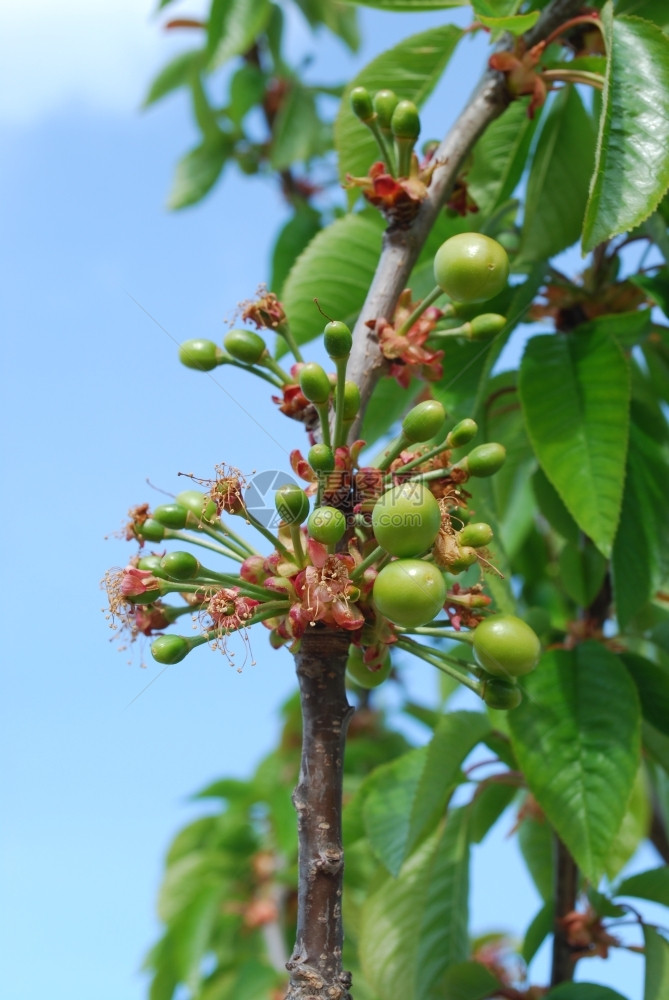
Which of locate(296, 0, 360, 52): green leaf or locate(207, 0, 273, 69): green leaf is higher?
locate(296, 0, 360, 52): green leaf

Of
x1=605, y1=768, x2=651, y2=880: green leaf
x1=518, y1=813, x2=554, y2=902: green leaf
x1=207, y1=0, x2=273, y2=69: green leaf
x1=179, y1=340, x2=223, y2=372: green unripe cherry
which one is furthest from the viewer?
x1=207, y1=0, x2=273, y2=69: green leaf

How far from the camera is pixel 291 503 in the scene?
123 cm

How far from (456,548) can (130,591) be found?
0.43 metres

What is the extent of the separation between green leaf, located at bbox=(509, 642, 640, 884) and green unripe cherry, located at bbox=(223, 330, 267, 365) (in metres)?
0.81

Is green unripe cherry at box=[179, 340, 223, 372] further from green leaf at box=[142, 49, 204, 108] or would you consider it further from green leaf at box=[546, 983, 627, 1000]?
green leaf at box=[142, 49, 204, 108]

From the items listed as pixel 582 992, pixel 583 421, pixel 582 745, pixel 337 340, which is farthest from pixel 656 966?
pixel 337 340

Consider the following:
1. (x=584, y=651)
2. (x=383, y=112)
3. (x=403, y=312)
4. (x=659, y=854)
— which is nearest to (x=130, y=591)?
(x=403, y=312)

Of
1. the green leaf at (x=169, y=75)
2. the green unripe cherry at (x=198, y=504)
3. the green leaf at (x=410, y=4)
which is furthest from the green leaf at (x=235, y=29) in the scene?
the green unripe cherry at (x=198, y=504)

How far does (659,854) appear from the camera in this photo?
2.90m

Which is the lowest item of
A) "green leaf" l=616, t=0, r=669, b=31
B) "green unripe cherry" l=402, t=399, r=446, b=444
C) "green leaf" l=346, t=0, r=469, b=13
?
"green unripe cherry" l=402, t=399, r=446, b=444

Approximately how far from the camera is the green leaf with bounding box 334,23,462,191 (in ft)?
6.65

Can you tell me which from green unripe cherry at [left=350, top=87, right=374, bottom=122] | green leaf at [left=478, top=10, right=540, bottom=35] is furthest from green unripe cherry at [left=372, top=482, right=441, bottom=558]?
green leaf at [left=478, top=10, right=540, bottom=35]

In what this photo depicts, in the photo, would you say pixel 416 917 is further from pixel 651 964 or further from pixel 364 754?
pixel 364 754

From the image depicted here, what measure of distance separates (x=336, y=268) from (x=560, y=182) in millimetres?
531
